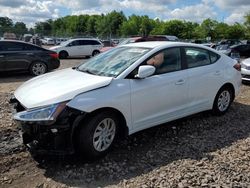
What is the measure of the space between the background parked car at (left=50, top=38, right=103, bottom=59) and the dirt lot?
17.9 meters

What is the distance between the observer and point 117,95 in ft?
14.8

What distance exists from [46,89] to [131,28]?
94325mm

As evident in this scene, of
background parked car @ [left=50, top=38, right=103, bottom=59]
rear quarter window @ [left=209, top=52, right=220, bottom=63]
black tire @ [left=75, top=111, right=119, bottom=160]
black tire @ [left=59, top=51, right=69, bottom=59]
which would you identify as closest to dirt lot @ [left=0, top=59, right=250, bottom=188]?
black tire @ [left=75, top=111, right=119, bottom=160]

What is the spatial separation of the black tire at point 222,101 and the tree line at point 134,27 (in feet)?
139

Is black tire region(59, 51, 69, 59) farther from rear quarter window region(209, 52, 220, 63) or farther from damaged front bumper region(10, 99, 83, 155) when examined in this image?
damaged front bumper region(10, 99, 83, 155)

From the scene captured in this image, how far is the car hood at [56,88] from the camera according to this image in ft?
13.7

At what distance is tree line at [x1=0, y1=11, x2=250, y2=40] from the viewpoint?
73.8 meters

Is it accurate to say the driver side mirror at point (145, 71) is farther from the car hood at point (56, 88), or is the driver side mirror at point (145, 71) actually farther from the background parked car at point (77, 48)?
the background parked car at point (77, 48)

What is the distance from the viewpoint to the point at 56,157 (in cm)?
452

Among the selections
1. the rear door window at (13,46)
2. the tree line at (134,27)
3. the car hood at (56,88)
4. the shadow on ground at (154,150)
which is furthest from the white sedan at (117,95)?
the tree line at (134,27)

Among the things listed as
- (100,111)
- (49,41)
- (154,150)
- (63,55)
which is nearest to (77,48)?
(63,55)

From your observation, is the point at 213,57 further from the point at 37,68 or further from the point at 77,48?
the point at 77,48

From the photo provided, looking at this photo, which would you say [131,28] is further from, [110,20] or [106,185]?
[106,185]

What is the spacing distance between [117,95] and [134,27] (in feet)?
315
